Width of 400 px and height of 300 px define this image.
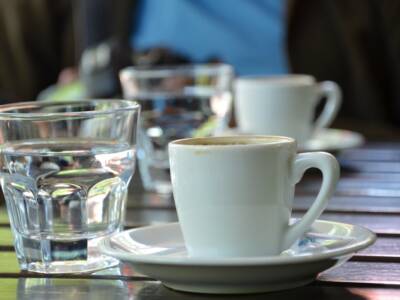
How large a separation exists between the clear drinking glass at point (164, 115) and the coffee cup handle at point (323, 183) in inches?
15.9

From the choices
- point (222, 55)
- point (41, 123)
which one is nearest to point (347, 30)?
point (222, 55)

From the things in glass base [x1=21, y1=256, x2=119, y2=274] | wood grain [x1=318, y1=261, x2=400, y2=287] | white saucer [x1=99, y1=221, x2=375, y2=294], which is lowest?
glass base [x1=21, y1=256, x2=119, y2=274]

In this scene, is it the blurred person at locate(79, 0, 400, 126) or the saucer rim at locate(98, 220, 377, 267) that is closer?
the saucer rim at locate(98, 220, 377, 267)

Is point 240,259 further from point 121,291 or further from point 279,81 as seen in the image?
point 279,81

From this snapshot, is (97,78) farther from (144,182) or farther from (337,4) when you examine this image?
(144,182)

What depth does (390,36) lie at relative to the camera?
84.4 inches

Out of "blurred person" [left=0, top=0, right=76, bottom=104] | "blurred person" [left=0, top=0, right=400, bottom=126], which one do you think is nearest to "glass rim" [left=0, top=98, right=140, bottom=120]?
"blurred person" [left=0, top=0, right=400, bottom=126]

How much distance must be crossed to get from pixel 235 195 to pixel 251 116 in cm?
63

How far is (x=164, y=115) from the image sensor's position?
3.32 feet

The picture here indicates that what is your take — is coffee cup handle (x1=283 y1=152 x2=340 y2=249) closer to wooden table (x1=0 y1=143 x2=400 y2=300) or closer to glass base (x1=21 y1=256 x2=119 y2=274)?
wooden table (x1=0 y1=143 x2=400 y2=300)

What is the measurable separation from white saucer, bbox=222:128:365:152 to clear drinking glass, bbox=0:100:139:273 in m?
0.48

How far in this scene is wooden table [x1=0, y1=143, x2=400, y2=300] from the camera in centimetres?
54

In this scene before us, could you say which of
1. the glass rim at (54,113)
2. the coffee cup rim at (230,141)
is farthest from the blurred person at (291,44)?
the coffee cup rim at (230,141)

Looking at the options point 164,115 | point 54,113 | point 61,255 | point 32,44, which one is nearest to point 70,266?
point 61,255
